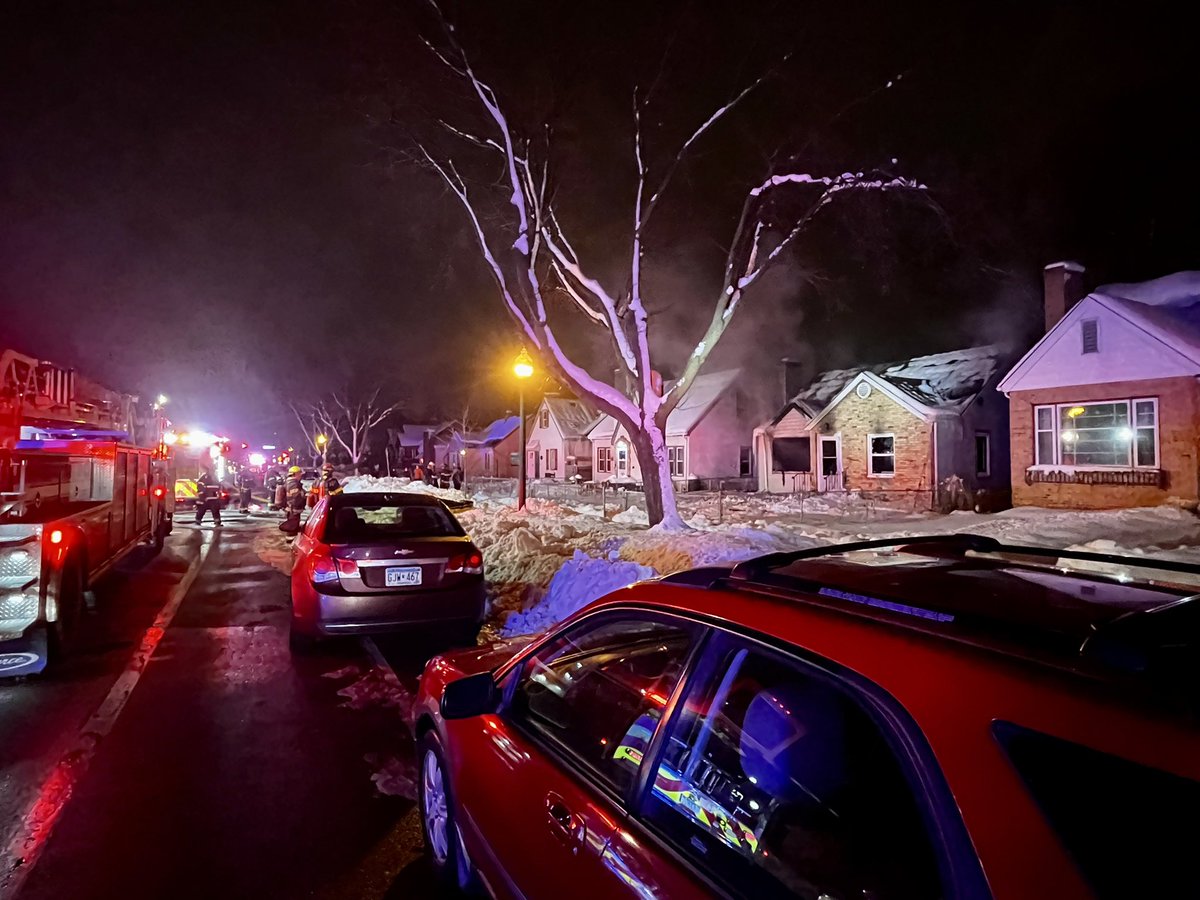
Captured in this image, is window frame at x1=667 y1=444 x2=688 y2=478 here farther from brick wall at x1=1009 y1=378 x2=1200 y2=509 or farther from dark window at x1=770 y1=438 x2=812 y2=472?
brick wall at x1=1009 y1=378 x2=1200 y2=509

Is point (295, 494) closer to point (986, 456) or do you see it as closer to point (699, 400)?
point (699, 400)

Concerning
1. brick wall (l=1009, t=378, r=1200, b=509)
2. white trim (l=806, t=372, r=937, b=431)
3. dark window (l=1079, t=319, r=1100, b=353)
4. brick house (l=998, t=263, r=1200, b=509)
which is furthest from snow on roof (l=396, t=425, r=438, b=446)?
dark window (l=1079, t=319, r=1100, b=353)

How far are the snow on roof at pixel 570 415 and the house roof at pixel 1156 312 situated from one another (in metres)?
29.4

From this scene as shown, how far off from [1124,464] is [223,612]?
2033 cm

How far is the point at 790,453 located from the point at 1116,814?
3328 centimetres

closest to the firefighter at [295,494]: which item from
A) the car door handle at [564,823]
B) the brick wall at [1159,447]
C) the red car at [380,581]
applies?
the red car at [380,581]

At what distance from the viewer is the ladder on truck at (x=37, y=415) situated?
25.9ft

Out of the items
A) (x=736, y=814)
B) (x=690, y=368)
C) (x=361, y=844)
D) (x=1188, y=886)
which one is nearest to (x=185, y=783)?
(x=361, y=844)

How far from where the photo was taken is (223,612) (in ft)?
30.1

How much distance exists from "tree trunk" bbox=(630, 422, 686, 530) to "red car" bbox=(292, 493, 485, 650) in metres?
7.61

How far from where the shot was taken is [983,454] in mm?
25375

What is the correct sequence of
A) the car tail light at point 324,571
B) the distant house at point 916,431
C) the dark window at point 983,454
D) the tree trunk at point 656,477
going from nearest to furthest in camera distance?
the car tail light at point 324,571 → the tree trunk at point 656,477 → the distant house at point 916,431 → the dark window at point 983,454

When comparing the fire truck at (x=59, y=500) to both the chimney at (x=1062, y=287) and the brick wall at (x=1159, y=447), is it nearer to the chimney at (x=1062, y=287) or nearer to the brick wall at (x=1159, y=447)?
the brick wall at (x=1159, y=447)

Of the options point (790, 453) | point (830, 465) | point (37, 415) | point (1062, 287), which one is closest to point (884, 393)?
point (830, 465)
